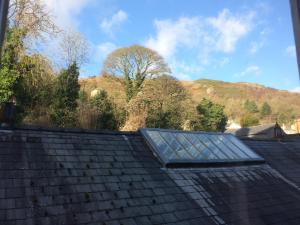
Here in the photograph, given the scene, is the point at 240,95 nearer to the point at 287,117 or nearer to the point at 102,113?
the point at 287,117

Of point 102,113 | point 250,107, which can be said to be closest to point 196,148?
point 102,113

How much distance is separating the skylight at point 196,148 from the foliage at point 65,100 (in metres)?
16.4

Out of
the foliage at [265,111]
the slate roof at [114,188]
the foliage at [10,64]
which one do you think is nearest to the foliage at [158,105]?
the foliage at [10,64]

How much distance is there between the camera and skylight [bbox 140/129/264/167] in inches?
451

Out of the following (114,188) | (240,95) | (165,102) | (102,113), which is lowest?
(114,188)

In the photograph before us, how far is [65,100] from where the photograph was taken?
29469 millimetres

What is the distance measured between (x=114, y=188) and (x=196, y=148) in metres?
5.27

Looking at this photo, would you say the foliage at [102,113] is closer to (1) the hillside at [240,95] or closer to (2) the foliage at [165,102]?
(2) the foliage at [165,102]

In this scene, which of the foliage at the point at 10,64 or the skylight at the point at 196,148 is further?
the foliage at the point at 10,64

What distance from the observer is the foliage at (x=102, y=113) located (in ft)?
108

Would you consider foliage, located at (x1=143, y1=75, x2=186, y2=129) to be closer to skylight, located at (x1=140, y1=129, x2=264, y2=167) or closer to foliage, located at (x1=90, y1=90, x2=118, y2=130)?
foliage, located at (x1=90, y1=90, x2=118, y2=130)

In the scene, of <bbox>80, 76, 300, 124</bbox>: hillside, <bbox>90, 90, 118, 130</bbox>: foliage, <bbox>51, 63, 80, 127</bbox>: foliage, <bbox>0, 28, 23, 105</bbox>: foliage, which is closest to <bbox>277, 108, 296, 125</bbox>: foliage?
<bbox>80, 76, 300, 124</bbox>: hillside

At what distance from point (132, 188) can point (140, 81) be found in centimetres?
3611

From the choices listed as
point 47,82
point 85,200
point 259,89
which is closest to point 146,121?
point 47,82
